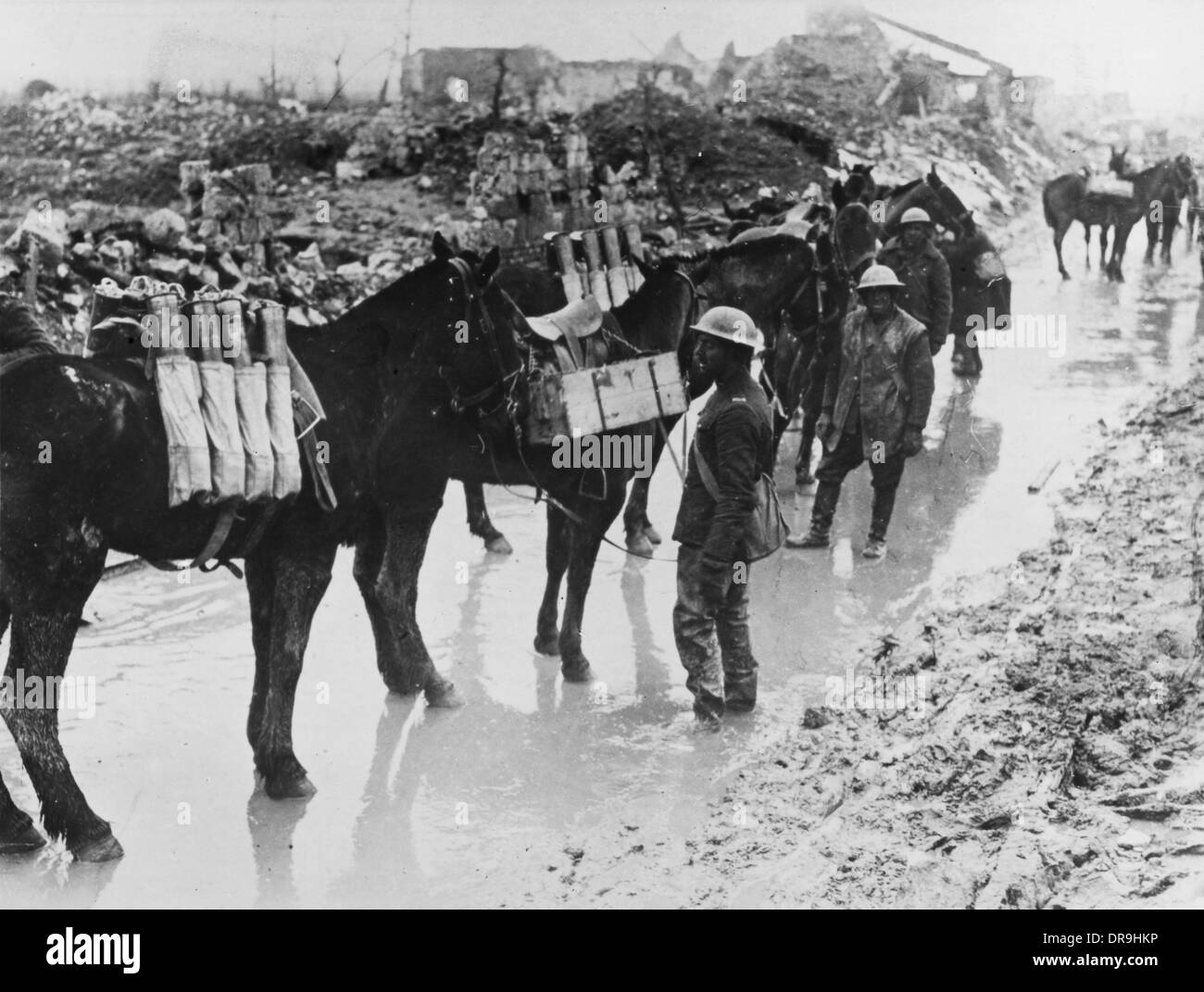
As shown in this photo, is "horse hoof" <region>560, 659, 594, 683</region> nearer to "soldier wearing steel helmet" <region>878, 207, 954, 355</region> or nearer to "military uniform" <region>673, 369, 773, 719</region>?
"military uniform" <region>673, 369, 773, 719</region>

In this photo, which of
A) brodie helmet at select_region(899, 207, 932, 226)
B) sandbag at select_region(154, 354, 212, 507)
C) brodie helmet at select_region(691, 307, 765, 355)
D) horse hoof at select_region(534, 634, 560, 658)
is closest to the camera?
sandbag at select_region(154, 354, 212, 507)

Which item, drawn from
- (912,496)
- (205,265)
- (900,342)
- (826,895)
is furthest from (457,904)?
(205,265)

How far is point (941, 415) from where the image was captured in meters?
11.7

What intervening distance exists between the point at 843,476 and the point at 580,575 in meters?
2.65

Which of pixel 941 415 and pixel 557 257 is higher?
pixel 557 257

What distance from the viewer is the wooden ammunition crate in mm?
7203

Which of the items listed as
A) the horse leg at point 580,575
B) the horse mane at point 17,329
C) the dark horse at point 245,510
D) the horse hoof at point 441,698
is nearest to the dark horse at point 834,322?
the horse leg at point 580,575

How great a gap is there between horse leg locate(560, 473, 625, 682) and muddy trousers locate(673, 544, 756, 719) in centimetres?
75

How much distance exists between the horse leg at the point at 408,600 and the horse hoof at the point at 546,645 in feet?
2.32

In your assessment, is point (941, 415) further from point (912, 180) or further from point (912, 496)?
point (912, 180)

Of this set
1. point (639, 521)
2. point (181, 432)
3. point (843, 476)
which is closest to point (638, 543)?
point (639, 521)

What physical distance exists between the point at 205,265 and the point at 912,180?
6596 mm

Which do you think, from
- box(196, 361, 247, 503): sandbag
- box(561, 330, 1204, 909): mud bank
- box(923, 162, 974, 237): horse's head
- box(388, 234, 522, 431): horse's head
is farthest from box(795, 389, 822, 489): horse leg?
box(196, 361, 247, 503): sandbag

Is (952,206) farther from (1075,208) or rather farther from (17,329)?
(17,329)
